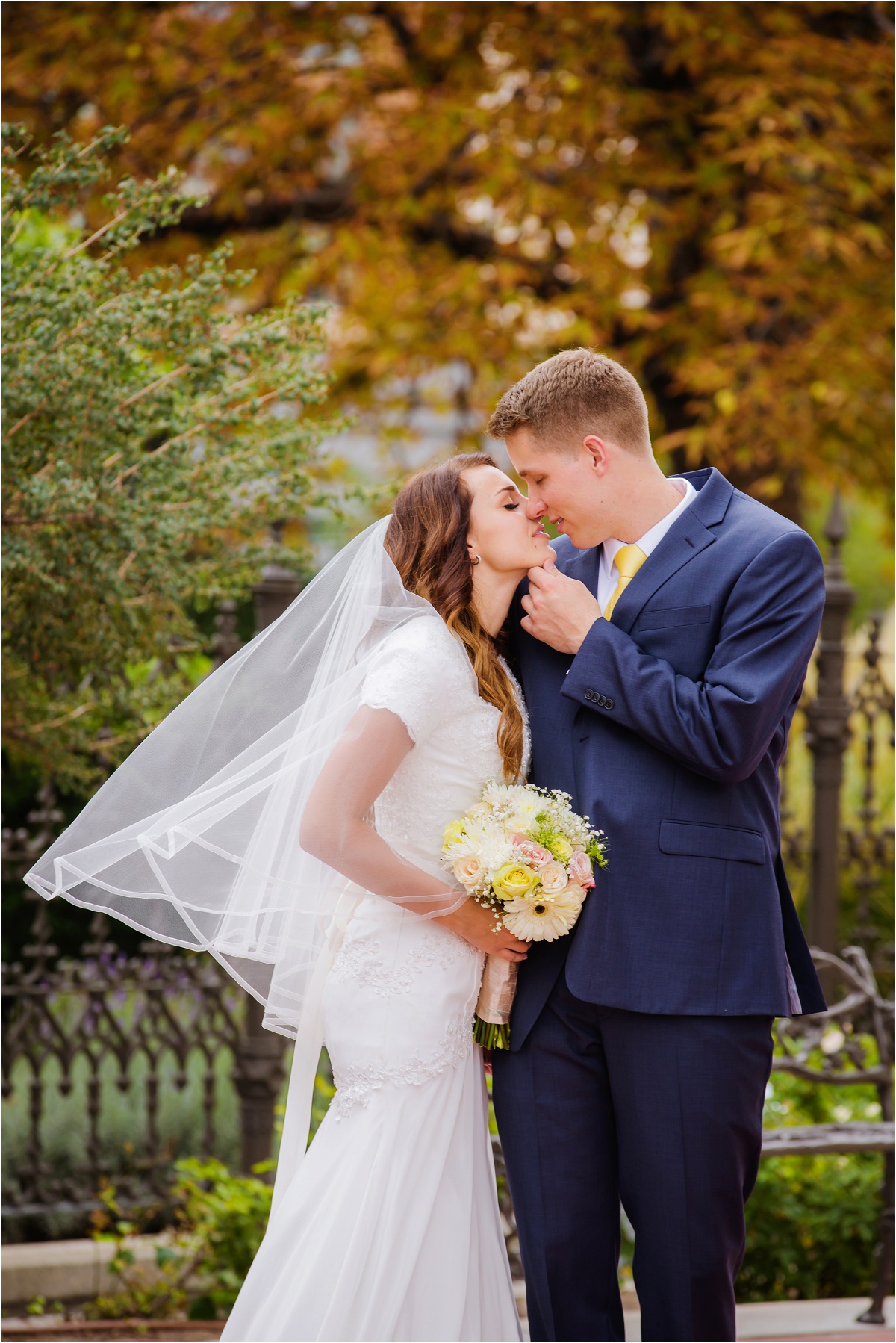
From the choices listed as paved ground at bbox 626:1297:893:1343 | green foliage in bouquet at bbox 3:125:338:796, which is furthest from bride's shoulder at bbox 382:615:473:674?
paved ground at bbox 626:1297:893:1343

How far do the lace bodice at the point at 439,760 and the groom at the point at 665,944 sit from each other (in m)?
0.17

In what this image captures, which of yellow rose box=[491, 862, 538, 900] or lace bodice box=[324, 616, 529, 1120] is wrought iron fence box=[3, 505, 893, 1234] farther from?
yellow rose box=[491, 862, 538, 900]

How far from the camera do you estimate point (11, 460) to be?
11.6ft

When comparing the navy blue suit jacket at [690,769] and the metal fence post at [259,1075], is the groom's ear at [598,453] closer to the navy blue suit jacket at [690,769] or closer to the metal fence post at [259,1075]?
the navy blue suit jacket at [690,769]

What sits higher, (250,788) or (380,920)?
(250,788)

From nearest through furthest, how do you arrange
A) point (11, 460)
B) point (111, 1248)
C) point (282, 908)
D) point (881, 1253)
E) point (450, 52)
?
1. point (282, 908)
2. point (11, 460)
3. point (881, 1253)
4. point (111, 1248)
5. point (450, 52)

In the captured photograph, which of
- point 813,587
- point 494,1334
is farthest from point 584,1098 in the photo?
point 813,587

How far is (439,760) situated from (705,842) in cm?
61

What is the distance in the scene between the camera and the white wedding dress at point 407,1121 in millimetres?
2584

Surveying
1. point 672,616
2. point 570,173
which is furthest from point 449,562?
point 570,173

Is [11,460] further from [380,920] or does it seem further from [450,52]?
[450,52]

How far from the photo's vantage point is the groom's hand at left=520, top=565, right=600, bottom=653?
2.65 metres

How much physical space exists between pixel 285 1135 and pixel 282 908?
0.54 metres

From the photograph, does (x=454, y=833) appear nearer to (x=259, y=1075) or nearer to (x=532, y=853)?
(x=532, y=853)
